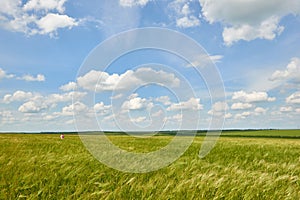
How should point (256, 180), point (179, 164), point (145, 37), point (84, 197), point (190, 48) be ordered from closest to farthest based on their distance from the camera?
1. point (84, 197)
2. point (256, 180)
3. point (179, 164)
4. point (190, 48)
5. point (145, 37)

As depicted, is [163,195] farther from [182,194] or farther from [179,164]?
[179,164]

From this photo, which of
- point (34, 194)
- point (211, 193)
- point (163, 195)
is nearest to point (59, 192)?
point (34, 194)

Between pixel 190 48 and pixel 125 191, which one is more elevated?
pixel 190 48

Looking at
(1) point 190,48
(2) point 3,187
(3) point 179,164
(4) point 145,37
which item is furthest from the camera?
(4) point 145,37

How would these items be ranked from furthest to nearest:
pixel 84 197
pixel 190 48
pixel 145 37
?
pixel 145 37 → pixel 190 48 → pixel 84 197

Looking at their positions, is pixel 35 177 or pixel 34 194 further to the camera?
pixel 35 177

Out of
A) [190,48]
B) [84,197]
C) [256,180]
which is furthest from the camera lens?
[190,48]

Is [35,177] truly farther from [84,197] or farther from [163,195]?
[163,195]

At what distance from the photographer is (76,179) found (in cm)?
555

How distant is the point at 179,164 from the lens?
7609 millimetres

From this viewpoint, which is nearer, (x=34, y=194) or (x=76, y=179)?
(x=34, y=194)

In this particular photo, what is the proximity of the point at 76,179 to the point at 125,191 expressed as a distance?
117cm

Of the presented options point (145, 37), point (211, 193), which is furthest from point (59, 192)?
point (145, 37)

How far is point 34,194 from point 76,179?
1118 mm
